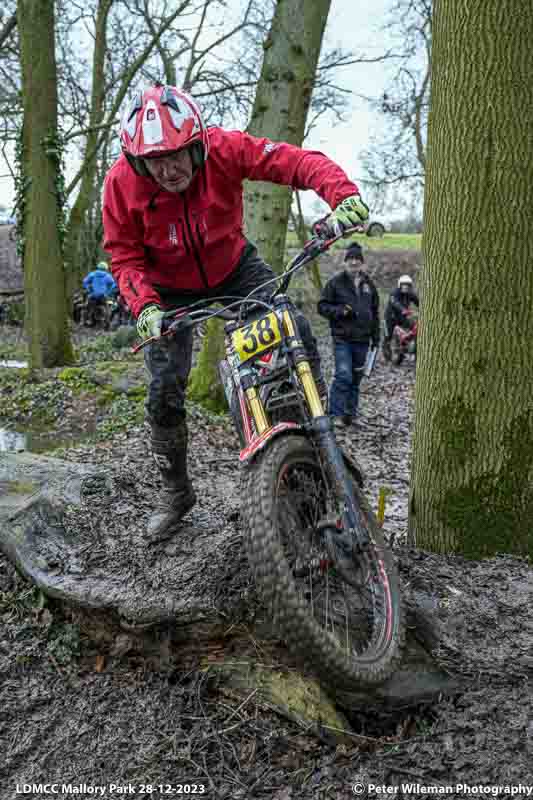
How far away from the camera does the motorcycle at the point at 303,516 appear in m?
2.32

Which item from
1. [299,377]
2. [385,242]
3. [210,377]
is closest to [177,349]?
[299,377]

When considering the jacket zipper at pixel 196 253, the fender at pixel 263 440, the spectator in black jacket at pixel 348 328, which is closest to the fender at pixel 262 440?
the fender at pixel 263 440

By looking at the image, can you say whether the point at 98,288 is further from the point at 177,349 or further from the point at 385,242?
the point at 385,242

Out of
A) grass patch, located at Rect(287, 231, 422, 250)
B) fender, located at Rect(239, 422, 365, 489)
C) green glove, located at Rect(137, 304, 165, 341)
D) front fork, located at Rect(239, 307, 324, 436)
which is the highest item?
grass patch, located at Rect(287, 231, 422, 250)

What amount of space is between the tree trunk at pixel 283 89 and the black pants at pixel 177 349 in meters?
3.75

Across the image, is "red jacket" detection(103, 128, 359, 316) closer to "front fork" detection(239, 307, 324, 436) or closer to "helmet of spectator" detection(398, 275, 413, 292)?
"front fork" detection(239, 307, 324, 436)

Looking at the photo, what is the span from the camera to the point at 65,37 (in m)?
16.9

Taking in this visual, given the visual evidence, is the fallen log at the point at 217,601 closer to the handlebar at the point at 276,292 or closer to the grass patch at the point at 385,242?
the handlebar at the point at 276,292

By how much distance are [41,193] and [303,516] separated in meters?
9.18

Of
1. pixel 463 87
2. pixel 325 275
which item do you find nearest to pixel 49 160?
pixel 463 87

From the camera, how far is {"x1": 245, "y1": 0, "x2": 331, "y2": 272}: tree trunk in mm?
7078

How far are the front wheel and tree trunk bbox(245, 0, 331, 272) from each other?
4978 millimetres

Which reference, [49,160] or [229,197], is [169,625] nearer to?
[229,197]

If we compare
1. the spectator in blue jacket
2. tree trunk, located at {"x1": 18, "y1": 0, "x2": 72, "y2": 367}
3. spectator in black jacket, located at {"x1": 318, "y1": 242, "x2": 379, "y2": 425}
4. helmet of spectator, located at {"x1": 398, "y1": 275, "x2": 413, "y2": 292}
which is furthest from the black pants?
the spectator in blue jacket
